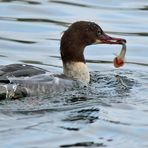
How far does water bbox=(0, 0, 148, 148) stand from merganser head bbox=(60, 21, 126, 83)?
32 cm

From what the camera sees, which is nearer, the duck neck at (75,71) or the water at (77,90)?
the water at (77,90)

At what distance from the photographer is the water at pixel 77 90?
10.2 meters

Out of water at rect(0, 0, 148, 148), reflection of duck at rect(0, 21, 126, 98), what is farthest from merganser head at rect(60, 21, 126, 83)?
water at rect(0, 0, 148, 148)

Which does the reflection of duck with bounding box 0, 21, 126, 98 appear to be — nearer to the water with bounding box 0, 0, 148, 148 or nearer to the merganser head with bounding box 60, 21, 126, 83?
the merganser head with bounding box 60, 21, 126, 83

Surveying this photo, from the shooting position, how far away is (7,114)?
11047 mm

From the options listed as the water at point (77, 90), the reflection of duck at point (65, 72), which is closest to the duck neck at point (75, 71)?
the reflection of duck at point (65, 72)

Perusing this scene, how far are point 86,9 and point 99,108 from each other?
278 inches

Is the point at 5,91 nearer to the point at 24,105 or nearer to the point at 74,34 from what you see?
the point at 24,105

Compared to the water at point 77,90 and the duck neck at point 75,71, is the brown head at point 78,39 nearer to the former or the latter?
the duck neck at point 75,71

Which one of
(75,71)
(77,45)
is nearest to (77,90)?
(75,71)

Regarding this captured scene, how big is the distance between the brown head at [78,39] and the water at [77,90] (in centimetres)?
57

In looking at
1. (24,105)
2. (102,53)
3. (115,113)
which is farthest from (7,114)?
(102,53)

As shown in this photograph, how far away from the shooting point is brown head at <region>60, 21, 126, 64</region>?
1313cm

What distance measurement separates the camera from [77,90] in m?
12.7
